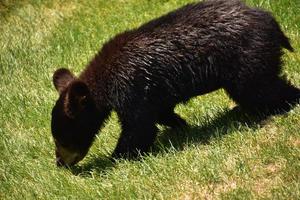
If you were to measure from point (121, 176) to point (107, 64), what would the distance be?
47.6 inches

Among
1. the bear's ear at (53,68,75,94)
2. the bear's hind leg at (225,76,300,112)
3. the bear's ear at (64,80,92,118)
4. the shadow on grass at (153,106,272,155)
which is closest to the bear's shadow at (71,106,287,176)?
the shadow on grass at (153,106,272,155)

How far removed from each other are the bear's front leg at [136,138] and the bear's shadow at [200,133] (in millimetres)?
137

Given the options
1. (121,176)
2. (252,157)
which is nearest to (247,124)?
(252,157)

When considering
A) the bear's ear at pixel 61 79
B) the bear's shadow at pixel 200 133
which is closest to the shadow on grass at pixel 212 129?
the bear's shadow at pixel 200 133

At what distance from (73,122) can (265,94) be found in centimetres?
196

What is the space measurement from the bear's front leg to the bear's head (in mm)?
444

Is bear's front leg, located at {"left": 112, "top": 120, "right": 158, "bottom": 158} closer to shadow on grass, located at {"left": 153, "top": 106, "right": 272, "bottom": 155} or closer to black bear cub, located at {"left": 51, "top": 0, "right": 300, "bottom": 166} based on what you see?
black bear cub, located at {"left": 51, "top": 0, "right": 300, "bottom": 166}

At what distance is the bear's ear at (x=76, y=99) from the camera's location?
21.5 feet

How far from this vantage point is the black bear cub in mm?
6586

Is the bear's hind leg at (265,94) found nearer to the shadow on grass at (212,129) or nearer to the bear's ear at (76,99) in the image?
the shadow on grass at (212,129)

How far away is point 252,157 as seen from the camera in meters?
5.79

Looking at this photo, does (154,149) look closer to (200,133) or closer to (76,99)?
(200,133)

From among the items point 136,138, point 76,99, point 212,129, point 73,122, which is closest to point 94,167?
point 73,122

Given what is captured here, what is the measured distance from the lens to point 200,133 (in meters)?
6.88
